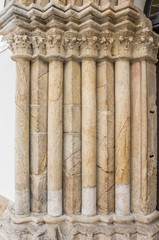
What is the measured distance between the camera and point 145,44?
1381 millimetres

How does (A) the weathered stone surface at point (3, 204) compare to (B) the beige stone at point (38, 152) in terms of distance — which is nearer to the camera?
(B) the beige stone at point (38, 152)

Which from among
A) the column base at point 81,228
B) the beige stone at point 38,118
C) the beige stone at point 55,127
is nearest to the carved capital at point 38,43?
the beige stone at point 55,127

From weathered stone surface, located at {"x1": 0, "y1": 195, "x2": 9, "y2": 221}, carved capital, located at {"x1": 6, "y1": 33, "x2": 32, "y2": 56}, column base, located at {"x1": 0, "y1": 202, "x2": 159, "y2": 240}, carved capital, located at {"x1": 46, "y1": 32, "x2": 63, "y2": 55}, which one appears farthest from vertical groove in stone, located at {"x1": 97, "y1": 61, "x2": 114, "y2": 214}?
weathered stone surface, located at {"x1": 0, "y1": 195, "x2": 9, "y2": 221}

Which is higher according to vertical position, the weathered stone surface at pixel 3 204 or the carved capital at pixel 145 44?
the carved capital at pixel 145 44

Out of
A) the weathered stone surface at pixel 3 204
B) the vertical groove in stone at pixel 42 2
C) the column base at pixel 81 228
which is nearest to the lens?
the column base at pixel 81 228

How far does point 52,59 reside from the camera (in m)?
1.40

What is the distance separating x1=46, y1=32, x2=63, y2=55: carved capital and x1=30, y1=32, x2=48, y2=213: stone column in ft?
0.15

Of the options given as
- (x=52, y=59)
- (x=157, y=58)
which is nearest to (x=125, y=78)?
(x=157, y=58)

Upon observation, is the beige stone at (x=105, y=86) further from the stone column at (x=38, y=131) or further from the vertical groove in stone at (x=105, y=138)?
the stone column at (x=38, y=131)

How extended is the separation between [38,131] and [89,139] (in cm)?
39

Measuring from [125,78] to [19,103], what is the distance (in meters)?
0.82

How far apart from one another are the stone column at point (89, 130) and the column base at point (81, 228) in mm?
94

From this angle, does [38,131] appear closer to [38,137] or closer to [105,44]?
[38,137]

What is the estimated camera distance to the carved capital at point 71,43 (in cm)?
137
